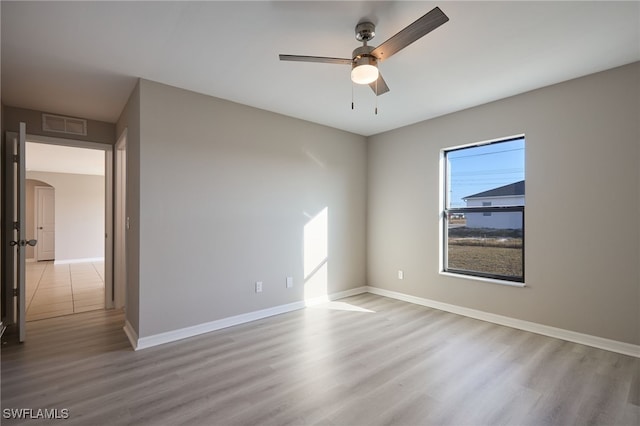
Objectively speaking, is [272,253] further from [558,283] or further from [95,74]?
[558,283]

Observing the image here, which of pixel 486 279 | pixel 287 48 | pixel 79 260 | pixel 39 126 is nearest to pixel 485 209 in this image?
pixel 486 279

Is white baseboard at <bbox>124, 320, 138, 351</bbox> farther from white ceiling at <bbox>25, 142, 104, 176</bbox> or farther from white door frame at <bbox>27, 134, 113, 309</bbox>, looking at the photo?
white ceiling at <bbox>25, 142, 104, 176</bbox>

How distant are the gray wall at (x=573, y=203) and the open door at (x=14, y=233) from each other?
15.2ft

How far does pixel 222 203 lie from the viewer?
3.40 metres

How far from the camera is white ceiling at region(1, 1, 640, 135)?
1.96m

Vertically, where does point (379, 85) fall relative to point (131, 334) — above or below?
above

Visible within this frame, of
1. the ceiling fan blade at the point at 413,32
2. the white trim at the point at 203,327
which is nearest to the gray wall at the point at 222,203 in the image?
the white trim at the point at 203,327

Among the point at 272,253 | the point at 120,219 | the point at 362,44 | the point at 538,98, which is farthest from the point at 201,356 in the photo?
the point at 538,98

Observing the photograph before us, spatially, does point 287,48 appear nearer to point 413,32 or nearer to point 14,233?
point 413,32

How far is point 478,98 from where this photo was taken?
11.3 feet

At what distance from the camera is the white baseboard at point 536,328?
8.84 feet

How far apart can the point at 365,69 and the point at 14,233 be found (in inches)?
160

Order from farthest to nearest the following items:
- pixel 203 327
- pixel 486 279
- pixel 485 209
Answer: pixel 485 209, pixel 486 279, pixel 203 327

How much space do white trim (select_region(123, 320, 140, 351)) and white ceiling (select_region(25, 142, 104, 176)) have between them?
10.7 ft
